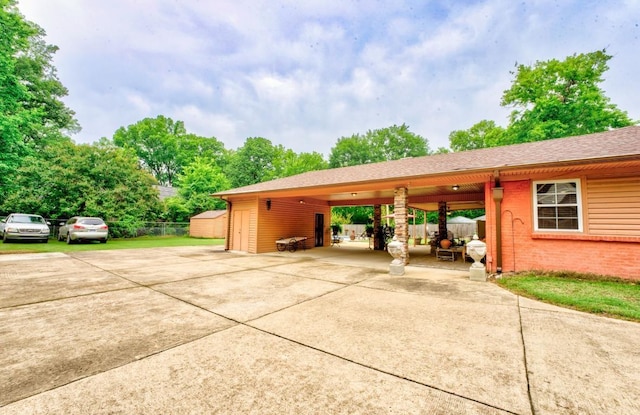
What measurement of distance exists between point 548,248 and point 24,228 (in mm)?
21978

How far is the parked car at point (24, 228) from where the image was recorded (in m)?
12.7

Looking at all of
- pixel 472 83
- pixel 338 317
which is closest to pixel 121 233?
pixel 338 317

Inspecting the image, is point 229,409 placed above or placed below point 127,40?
below

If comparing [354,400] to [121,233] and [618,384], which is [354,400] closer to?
[618,384]

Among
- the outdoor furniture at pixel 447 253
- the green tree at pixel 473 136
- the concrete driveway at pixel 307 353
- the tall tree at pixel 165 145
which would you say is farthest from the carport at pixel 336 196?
the tall tree at pixel 165 145

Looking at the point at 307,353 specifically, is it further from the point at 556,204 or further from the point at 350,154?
the point at 350,154

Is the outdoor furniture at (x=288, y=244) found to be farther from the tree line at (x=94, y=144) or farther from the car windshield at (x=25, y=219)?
the car windshield at (x=25, y=219)

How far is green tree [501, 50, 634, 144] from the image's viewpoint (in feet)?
59.8

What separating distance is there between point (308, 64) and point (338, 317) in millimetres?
15883

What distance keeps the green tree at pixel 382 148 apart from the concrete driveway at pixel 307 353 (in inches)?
1386

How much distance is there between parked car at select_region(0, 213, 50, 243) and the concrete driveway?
12.1 metres

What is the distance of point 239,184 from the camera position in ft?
116

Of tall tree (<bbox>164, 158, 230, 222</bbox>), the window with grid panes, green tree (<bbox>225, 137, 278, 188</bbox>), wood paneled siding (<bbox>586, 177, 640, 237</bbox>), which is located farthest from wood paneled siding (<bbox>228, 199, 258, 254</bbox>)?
green tree (<bbox>225, 137, 278, 188</bbox>)

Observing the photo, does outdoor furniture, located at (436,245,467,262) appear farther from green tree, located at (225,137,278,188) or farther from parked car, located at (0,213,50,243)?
green tree, located at (225,137,278,188)
